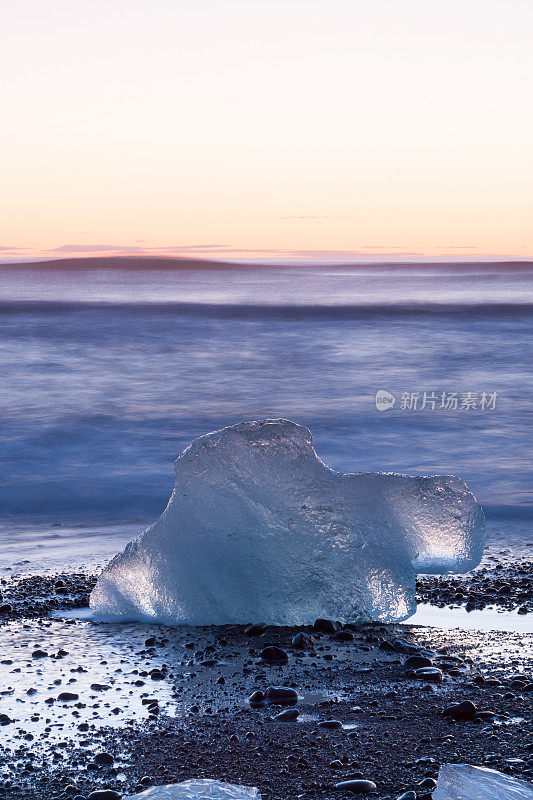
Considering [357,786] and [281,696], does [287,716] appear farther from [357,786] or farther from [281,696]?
[357,786]

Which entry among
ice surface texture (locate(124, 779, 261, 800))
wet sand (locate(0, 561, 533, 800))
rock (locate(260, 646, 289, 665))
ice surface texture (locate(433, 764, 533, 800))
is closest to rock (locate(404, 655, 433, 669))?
wet sand (locate(0, 561, 533, 800))

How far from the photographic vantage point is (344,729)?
3.54 m

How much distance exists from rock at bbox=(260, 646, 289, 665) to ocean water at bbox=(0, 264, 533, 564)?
252 centimetres

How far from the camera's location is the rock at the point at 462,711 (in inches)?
142

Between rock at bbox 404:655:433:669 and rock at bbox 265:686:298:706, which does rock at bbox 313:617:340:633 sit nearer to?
rock at bbox 404:655:433:669

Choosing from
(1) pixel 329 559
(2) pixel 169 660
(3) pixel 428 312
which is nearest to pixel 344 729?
(2) pixel 169 660

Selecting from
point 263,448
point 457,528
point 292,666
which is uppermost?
point 263,448

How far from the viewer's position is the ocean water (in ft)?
29.3

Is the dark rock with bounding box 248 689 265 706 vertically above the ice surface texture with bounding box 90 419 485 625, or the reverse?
the ice surface texture with bounding box 90 419 485 625

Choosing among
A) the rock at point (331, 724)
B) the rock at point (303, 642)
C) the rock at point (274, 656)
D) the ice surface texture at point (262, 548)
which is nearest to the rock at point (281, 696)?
the rock at point (331, 724)

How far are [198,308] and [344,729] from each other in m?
30.9

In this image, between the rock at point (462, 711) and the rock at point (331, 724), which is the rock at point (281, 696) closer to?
the rock at point (331, 724)

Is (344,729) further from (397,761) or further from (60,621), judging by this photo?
(60,621)

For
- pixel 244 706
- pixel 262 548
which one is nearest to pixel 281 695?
pixel 244 706
